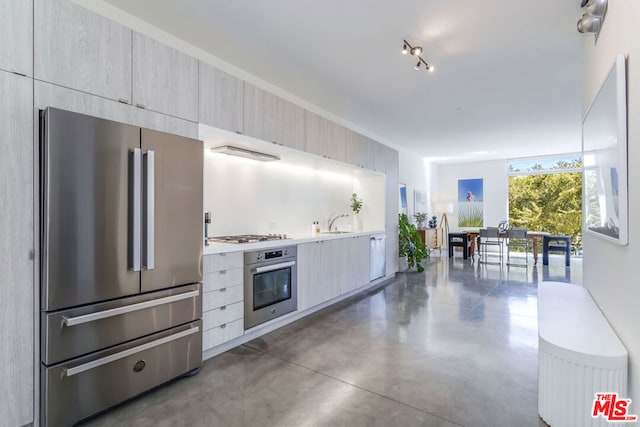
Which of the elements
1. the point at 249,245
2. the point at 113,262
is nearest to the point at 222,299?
the point at 249,245

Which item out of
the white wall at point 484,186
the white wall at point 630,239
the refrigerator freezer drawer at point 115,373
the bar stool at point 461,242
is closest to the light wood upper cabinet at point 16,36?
the refrigerator freezer drawer at point 115,373

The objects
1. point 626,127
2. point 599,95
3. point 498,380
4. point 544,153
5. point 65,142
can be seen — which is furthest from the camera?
point 544,153

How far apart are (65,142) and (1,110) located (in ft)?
1.00

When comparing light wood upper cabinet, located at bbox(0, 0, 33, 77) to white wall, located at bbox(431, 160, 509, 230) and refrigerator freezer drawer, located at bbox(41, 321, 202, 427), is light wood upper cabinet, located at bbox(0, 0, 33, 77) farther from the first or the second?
white wall, located at bbox(431, 160, 509, 230)

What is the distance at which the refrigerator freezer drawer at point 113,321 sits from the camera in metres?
1.79

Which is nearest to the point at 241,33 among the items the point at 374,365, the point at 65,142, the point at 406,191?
the point at 65,142

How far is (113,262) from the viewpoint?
202 centimetres

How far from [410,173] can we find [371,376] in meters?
7.37

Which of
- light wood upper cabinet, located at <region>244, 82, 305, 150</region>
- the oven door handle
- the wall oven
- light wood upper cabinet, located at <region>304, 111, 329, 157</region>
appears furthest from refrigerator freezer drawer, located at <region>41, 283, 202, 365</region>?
light wood upper cabinet, located at <region>304, 111, 329, 157</region>

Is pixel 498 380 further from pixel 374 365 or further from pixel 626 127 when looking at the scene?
pixel 626 127

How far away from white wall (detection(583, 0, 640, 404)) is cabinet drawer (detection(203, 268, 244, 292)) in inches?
107

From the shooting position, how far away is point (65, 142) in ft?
5.97

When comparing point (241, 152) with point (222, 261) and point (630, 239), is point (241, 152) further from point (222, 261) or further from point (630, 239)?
point (630, 239)

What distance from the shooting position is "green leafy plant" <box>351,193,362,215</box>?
18.6ft
